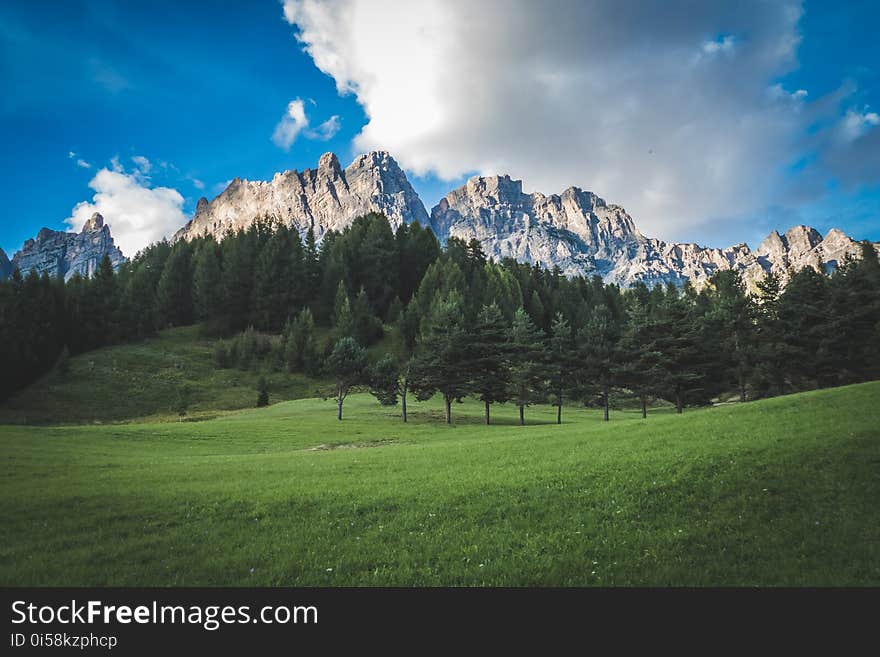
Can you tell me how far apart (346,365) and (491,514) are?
4832 centimetres

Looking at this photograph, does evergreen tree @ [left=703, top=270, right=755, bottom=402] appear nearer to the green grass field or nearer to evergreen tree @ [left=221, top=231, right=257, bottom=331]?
the green grass field

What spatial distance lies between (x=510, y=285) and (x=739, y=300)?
186 ft

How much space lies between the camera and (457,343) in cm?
5694

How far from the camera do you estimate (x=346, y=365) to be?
5778 cm

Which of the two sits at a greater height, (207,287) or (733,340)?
(207,287)

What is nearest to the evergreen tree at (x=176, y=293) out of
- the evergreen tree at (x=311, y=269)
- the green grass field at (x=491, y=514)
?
the evergreen tree at (x=311, y=269)

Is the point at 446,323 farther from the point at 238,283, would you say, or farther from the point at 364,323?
the point at 238,283

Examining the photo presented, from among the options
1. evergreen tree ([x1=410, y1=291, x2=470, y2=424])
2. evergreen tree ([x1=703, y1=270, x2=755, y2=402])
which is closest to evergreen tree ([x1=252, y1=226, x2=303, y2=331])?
evergreen tree ([x1=410, y1=291, x2=470, y2=424])

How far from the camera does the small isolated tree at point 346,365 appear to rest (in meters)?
57.6

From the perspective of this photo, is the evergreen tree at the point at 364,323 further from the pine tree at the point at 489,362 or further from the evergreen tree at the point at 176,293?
the evergreen tree at the point at 176,293

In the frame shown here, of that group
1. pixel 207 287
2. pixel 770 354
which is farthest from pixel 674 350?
pixel 207 287

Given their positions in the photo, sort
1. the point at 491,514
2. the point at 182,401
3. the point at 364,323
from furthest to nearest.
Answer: the point at 364,323 < the point at 182,401 < the point at 491,514
